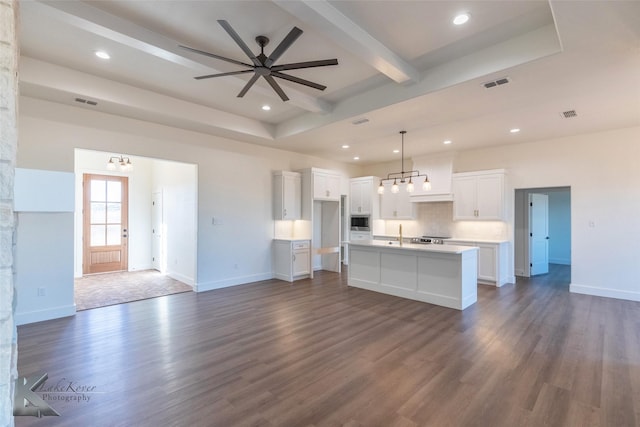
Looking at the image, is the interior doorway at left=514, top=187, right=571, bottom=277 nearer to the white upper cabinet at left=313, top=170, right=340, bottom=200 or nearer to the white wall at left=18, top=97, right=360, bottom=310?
the white upper cabinet at left=313, top=170, right=340, bottom=200

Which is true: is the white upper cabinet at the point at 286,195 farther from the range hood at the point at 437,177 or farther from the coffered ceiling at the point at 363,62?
the range hood at the point at 437,177

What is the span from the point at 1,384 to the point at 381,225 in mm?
7992

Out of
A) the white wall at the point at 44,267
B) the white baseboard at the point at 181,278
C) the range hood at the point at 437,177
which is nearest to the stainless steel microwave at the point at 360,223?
the range hood at the point at 437,177

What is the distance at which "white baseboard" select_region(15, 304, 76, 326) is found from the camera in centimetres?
389

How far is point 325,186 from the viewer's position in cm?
726

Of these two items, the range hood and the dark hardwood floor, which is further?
the range hood

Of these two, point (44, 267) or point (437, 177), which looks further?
point (437, 177)

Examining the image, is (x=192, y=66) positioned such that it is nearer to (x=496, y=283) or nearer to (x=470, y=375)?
(x=470, y=375)

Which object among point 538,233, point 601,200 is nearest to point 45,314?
point 601,200

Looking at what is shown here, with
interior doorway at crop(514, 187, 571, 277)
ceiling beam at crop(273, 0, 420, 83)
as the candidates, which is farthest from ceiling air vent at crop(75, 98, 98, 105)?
interior doorway at crop(514, 187, 571, 277)

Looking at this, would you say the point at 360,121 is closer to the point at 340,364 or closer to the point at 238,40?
the point at 238,40

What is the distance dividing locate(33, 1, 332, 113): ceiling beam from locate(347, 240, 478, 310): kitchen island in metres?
3.72

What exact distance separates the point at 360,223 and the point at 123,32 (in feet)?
21.7

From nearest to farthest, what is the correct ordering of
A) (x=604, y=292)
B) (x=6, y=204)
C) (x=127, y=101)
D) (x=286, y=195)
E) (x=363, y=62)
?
(x=6, y=204) < (x=363, y=62) < (x=127, y=101) < (x=604, y=292) < (x=286, y=195)
